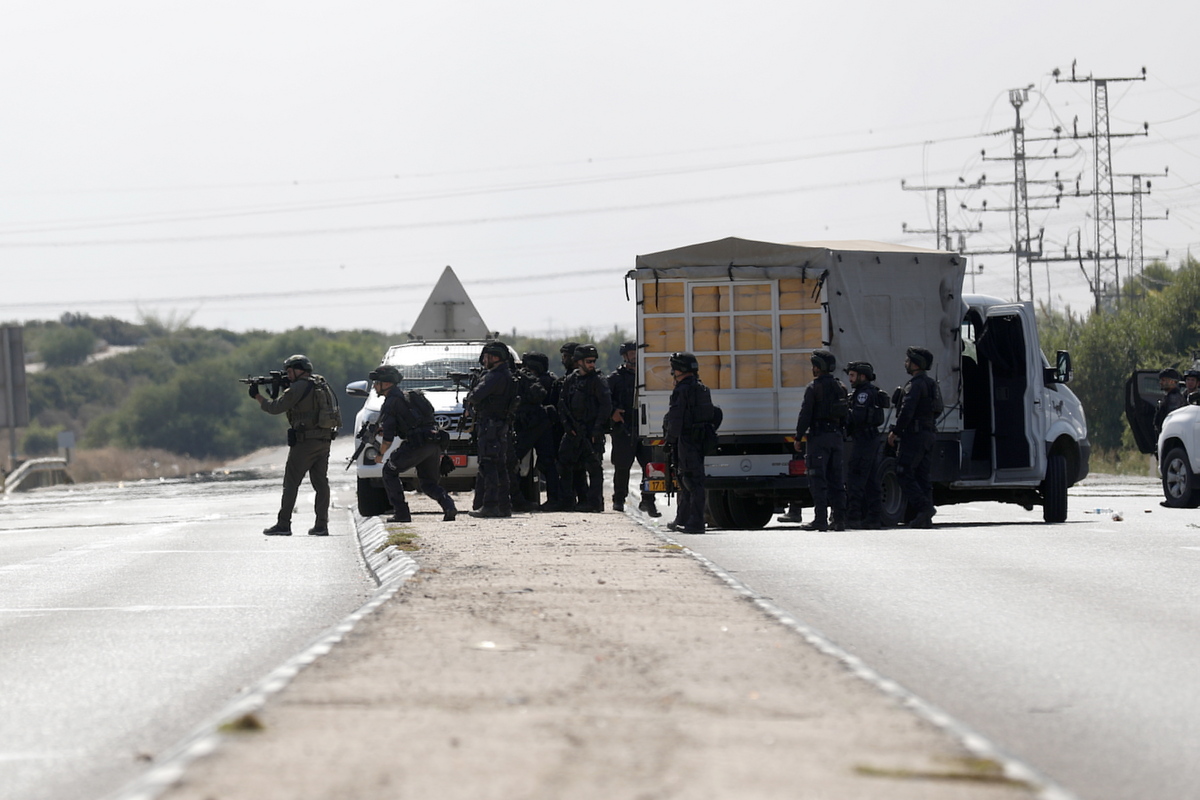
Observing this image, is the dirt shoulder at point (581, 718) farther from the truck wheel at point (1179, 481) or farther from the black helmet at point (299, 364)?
the truck wheel at point (1179, 481)

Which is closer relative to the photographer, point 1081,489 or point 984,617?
point 984,617

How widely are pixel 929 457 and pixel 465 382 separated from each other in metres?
6.36

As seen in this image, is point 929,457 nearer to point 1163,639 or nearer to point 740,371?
point 740,371

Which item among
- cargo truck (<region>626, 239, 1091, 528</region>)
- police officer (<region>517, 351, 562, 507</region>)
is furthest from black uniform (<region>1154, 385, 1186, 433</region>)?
police officer (<region>517, 351, 562, 507</region>)

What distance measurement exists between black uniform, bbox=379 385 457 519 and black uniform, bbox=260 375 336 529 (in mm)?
749

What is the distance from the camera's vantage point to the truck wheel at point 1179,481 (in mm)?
20359

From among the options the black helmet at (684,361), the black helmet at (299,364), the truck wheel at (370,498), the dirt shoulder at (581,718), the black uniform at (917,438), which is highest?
the black helmet at (299,364)

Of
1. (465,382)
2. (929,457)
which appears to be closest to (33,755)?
(929,457)

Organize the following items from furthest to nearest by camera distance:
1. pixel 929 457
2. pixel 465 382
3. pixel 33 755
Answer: pixel 465 382
pixel 929 457
pixel 33 755

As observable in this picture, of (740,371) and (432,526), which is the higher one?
(740,371)

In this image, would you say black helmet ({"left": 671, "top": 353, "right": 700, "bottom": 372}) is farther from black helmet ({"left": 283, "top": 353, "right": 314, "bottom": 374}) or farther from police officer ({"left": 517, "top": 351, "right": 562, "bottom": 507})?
black helmet ({"left": 283, "top": 353, "right": 314, "bottom": 374})

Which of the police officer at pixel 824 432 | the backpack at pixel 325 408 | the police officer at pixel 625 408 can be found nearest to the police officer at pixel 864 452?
the police officer at pixel 824 432

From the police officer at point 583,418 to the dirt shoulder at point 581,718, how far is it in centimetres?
841

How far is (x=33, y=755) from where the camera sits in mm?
6227
